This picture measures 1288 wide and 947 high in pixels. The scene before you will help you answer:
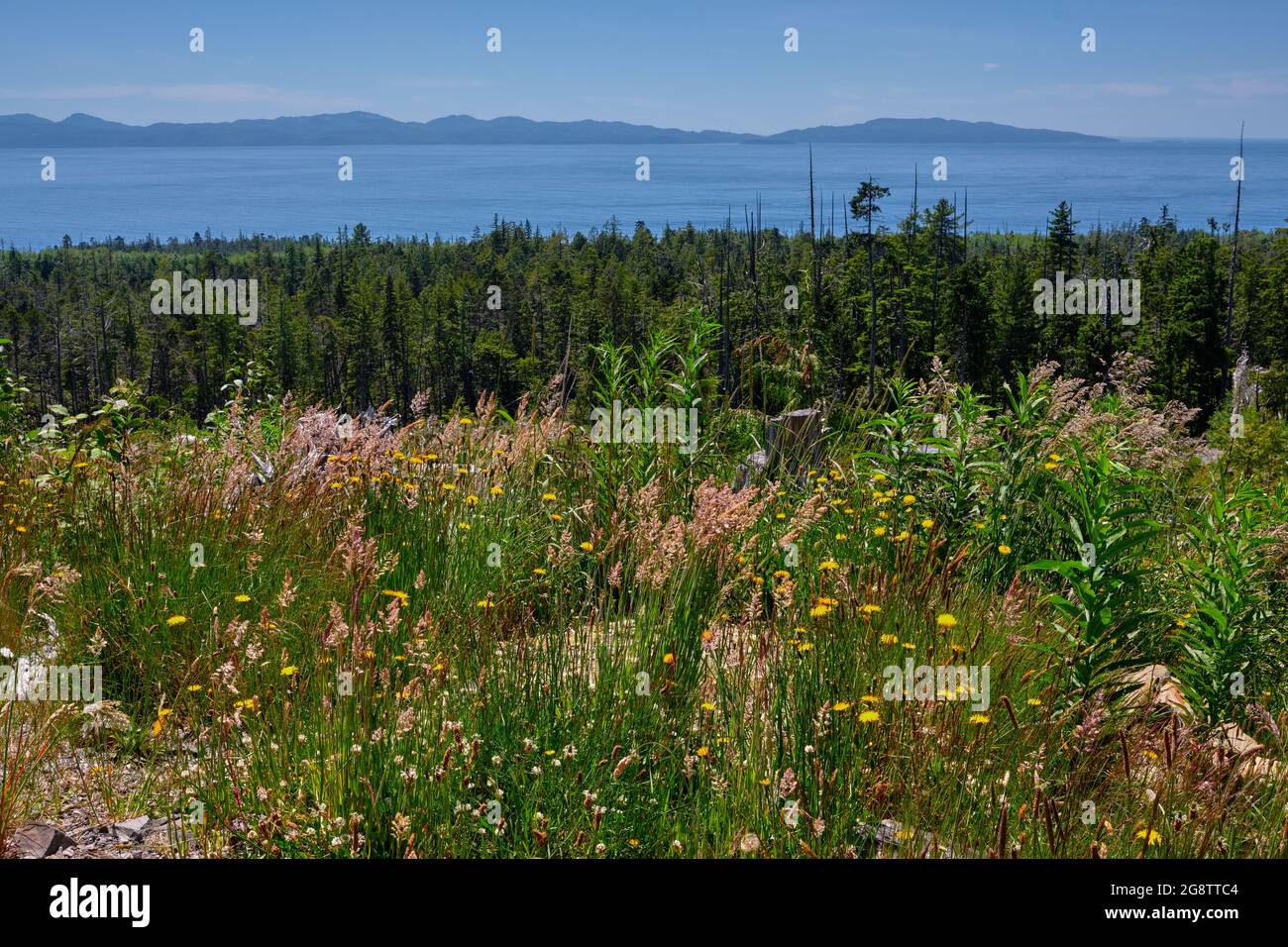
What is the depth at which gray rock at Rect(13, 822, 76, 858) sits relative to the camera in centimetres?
282

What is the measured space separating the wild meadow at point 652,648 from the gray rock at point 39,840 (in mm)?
72

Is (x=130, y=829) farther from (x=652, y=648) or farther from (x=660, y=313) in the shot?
(x=660, y=313)

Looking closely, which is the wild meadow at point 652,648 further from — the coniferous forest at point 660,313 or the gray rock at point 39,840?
the coniferous forest at point 660,313

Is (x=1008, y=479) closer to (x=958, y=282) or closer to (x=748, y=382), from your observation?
(x=748, y=382)

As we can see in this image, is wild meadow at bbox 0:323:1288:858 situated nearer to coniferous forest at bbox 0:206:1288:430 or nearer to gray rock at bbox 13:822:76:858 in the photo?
gray rock at bbox 13:822:76:858

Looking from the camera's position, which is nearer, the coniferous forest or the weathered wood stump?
the weathered wood stump

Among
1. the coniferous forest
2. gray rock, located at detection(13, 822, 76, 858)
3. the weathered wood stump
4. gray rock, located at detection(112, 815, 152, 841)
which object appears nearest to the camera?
gray rock, located at detection(13, 822, 76, 858)

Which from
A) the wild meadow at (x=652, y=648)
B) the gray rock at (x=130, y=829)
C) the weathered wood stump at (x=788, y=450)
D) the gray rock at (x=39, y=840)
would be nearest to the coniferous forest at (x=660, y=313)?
the weathered wood stump at (x=788, y=450)

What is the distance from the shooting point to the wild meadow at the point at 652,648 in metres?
2.86

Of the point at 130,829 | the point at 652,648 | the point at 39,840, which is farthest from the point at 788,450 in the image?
the point at 39,840

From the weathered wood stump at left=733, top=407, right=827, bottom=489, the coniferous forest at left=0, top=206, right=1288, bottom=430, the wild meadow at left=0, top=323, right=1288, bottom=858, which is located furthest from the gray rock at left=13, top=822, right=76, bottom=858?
the coniferous forest at left=0, top=206, right=1288, bottom=430

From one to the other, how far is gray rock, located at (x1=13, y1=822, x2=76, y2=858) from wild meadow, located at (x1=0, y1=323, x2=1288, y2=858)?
0.24 feet

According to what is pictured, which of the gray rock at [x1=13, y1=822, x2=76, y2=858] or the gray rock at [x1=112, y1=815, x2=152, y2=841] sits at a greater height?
the gray rock at [x1=13, y1=822, x2=76, y2=858]

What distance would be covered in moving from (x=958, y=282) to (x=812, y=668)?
79139mm
